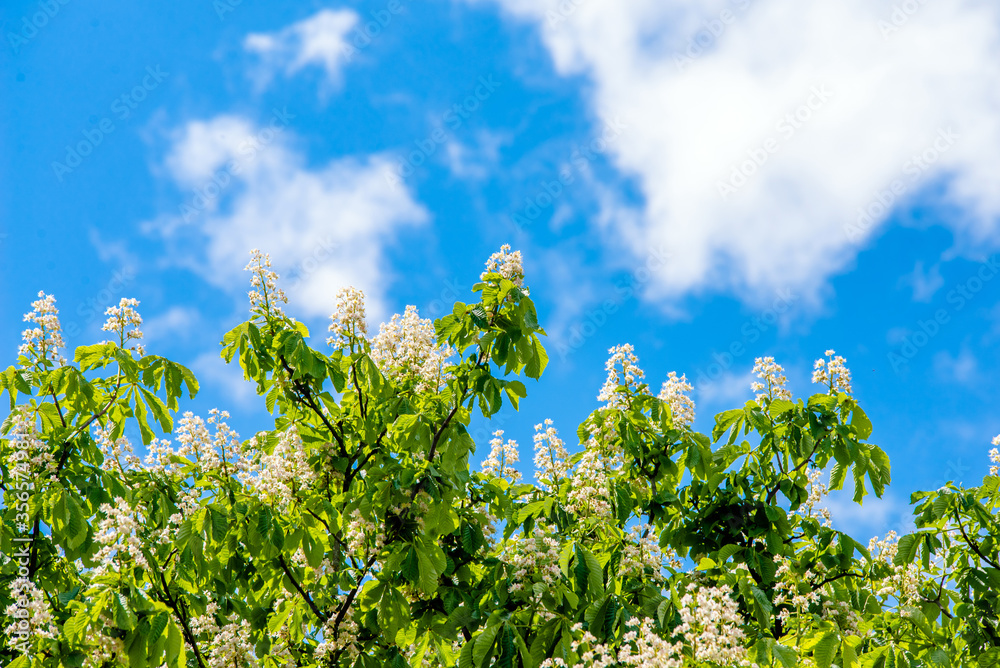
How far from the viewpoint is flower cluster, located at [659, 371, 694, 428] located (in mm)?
7832

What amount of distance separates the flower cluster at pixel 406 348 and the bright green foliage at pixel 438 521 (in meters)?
0.03

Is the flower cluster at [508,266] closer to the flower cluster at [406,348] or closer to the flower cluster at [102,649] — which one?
the flower cluster at [406,348]

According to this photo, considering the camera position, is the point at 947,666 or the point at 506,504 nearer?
the point at 947,666

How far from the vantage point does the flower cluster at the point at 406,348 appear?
7.50m

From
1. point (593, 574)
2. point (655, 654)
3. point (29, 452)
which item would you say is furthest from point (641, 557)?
point (29, 452)

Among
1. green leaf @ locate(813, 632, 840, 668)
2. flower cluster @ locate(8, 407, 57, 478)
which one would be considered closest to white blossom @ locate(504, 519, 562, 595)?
green leaf @ locate(813, 632, 840, 668)

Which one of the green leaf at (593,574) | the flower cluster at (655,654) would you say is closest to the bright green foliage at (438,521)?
the green leaf at (593,574)

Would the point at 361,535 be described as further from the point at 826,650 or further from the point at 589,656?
the point at 826,650

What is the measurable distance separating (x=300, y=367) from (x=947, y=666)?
227 inches

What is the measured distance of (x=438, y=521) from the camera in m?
6.25

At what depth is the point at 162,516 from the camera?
690cm

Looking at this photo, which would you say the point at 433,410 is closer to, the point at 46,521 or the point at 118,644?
the point at 118,644

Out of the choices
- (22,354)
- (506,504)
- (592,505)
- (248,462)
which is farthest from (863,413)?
(22,354)

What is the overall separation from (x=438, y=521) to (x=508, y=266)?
201 centimetres
